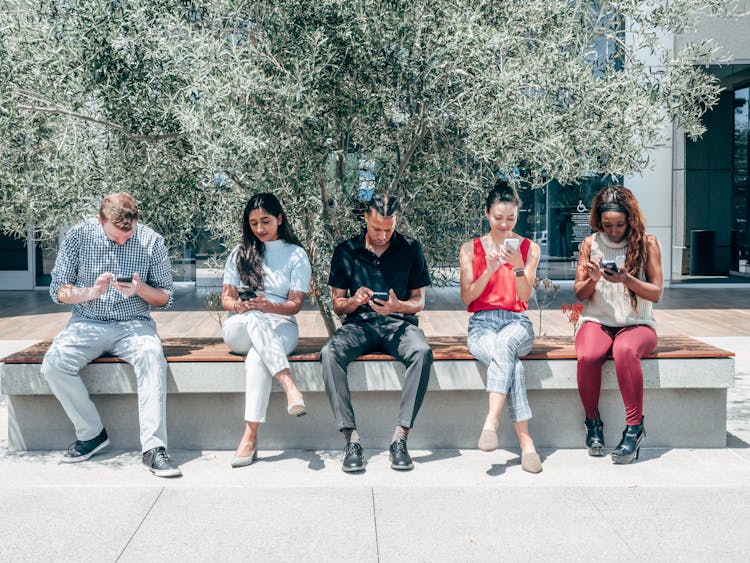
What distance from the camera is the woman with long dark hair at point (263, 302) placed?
499 cm

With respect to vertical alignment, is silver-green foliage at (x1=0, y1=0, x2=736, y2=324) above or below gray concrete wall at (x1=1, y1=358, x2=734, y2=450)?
above

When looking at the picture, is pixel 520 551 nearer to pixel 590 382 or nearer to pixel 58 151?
pixel 590 382

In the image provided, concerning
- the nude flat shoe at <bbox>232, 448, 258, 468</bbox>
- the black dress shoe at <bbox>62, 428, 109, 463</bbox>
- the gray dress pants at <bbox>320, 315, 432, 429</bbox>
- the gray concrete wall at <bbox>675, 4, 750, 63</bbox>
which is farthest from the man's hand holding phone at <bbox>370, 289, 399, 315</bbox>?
the gray concrete wall at <bbox>675, 4, 750, 63</bbox>

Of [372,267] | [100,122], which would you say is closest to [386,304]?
[372,267]

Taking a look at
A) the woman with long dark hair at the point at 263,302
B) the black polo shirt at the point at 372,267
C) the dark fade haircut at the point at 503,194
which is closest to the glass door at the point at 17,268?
the woman with long dark hair at the point at 263,302

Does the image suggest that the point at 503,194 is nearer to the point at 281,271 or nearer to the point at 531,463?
the point at 281,271

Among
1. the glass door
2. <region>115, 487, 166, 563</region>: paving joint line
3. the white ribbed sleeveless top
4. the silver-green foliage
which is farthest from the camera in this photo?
the glass door

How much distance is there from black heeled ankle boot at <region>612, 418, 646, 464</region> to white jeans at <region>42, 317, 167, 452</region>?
2.48 metres

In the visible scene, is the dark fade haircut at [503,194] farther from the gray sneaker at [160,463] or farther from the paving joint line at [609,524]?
the gray sneaker at [160,463]

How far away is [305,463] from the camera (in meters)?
5.04

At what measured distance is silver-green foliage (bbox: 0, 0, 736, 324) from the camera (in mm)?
4730

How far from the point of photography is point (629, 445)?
496 centimetres

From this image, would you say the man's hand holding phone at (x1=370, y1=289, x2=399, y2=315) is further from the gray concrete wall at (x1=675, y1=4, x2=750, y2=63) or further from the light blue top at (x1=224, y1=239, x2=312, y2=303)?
the gray concrete wall at (x1=675, y1=4, x2=750, y2=63)

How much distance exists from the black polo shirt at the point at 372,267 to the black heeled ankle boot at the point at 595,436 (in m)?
1.27
